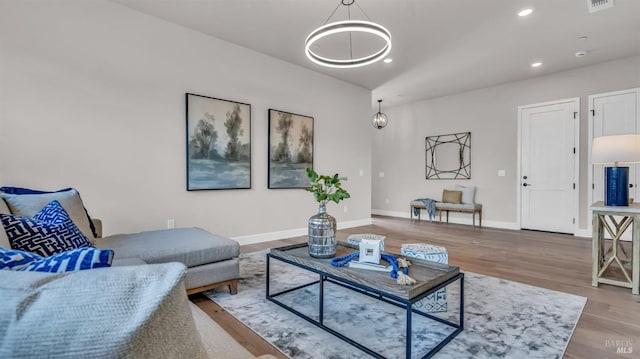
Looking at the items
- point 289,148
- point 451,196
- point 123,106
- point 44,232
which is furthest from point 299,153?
point 44,232

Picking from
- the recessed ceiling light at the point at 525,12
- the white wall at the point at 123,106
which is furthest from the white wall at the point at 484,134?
the white wall at the point at 123,106

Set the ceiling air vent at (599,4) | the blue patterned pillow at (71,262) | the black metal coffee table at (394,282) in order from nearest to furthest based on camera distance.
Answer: the blue patterned pillow at (71,262) → the black metal coffee table at (394,282) → the ceiling air vent at (599,4)

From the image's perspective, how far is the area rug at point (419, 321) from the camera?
69.5 inches

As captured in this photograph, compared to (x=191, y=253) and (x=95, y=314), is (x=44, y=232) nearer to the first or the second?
(x=191, y=253)

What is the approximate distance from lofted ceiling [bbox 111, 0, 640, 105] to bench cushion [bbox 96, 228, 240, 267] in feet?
8.16

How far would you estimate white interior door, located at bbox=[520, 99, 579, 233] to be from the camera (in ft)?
17.3

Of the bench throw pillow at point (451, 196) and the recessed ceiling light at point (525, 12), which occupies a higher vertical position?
the recessed ceiling light at point (525, 12)

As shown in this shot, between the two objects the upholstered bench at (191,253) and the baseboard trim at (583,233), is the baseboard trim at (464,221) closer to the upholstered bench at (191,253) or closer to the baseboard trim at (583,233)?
the baseboard trim at (583,233)

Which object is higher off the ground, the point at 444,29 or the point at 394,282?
the point at 444,29

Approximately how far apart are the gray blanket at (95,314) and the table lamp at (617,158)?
12.2 ft

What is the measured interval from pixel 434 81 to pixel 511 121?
171cm

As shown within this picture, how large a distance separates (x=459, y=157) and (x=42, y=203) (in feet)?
22.3

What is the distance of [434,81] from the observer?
5.86 m

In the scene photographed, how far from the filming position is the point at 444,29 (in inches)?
150
